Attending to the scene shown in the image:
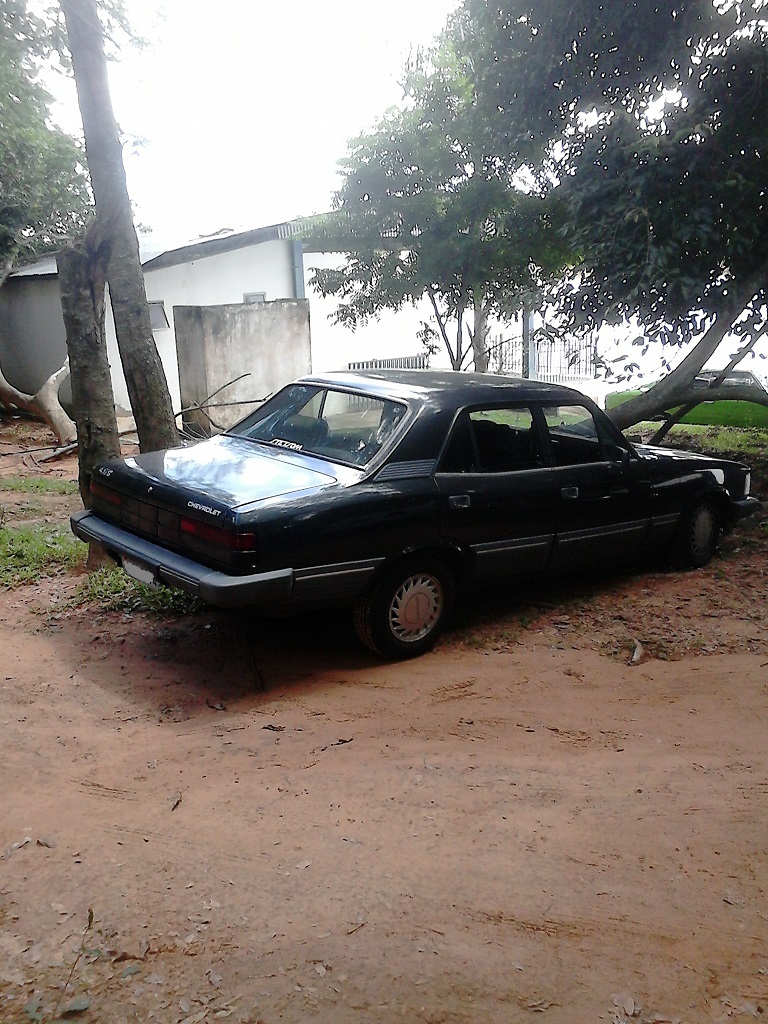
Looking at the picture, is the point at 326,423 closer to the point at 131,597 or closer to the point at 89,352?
the point at 131,597

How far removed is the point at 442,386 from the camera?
6.06 meters

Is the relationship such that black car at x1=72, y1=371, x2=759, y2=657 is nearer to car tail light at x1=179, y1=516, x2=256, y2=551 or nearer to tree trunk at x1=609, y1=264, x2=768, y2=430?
car tail light at x1=179, y1=516, x2=256, y2=551

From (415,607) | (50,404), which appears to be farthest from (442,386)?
(50,404)

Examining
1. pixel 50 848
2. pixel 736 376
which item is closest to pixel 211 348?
pixel 736 376

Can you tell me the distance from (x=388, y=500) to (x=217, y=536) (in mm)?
997

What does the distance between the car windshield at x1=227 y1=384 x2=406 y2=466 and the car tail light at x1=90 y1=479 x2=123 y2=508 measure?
958 millimetres

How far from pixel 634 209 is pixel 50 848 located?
6864 mm

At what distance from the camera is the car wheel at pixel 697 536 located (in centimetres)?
723

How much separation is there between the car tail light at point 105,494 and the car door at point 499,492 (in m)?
1.94

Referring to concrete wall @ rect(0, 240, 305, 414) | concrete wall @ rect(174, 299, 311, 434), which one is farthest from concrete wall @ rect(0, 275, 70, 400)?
concrete wall @ rect(174, 299, 311, 434)

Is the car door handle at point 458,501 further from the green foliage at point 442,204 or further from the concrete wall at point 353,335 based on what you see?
the concrete wall at point 353,335

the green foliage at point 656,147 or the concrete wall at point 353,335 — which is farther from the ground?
the green foliage at point 656,147

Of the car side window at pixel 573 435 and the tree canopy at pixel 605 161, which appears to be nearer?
the car side window at pixel 573 435

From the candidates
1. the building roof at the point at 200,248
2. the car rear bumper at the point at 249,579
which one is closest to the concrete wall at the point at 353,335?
the building roof at the point at 200,248
